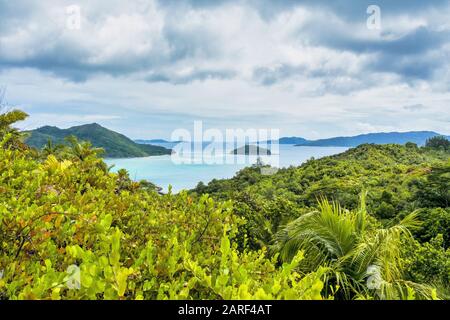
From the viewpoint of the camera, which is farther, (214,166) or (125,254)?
(214,166)

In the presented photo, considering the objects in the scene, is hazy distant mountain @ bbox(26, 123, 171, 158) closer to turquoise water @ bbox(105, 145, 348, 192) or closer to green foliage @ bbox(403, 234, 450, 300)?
turquoise water @ bbox(105, 145, 348, 192)

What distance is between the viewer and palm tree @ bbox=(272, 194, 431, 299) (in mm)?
4336

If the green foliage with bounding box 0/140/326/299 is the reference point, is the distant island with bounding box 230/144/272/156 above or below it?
above

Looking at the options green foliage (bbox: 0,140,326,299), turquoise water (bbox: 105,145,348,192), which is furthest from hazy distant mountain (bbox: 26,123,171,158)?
green foliage (bbox: 0,140,326,299)

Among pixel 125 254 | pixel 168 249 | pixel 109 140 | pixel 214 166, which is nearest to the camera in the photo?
pixel 168 249

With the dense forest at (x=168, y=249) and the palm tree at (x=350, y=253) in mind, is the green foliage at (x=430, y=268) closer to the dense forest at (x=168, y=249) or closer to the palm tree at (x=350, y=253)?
the dense forest at (x=168, y=249)

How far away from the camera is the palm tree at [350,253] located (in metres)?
4.34

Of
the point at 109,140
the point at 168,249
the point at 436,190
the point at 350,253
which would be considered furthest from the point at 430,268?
the point at 109,140

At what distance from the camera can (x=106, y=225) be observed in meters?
2.10

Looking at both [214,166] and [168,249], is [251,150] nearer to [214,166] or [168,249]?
[214,166]

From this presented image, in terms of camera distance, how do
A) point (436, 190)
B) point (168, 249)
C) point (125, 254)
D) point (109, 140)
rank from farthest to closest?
point (109, 140)
point (436, 190)
point (125, 254)
point (168, 249)

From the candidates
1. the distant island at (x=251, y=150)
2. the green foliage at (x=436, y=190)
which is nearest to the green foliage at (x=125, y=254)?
the green foliage at (x=436, y=190)

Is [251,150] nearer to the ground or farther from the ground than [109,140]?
nearer to the ground

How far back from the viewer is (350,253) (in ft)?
15.8
